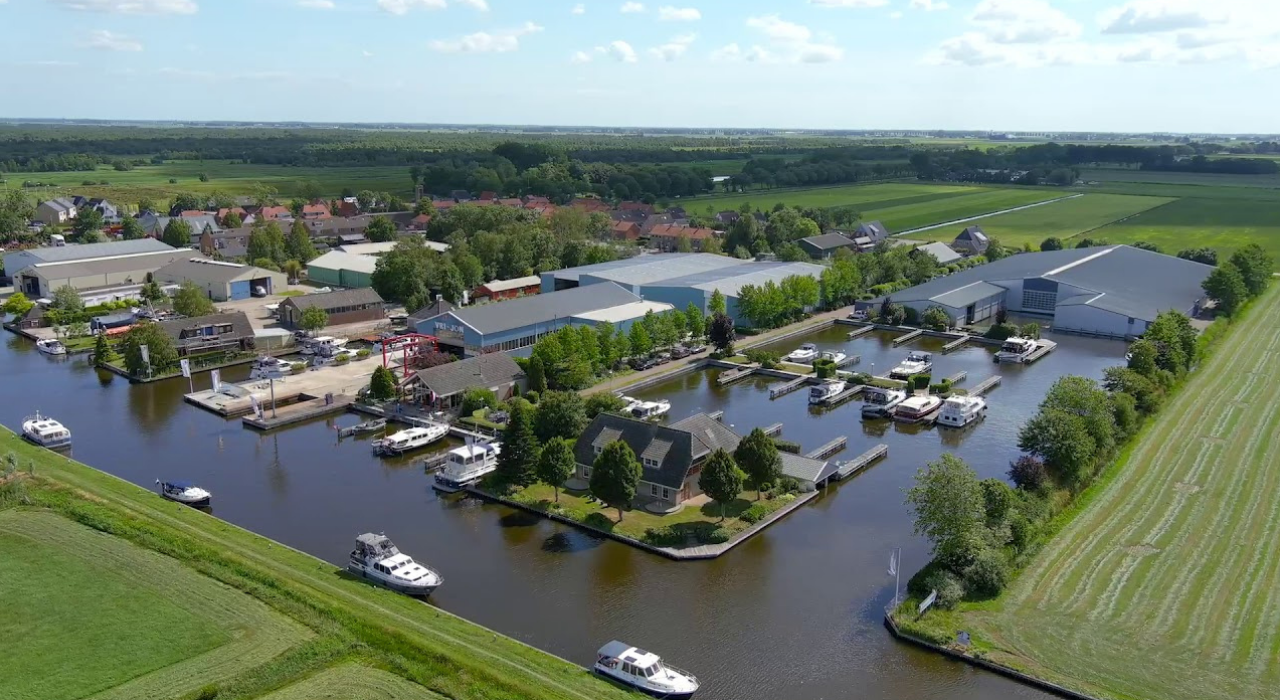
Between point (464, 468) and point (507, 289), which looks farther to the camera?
point (507, 289)

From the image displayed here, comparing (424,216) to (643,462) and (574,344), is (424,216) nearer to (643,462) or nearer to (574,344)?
(574,344)

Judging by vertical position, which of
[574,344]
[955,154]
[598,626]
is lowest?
[598,626]

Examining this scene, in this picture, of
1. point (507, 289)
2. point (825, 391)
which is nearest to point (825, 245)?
point (507, 289)

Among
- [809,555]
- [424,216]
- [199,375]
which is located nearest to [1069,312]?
[809,555]

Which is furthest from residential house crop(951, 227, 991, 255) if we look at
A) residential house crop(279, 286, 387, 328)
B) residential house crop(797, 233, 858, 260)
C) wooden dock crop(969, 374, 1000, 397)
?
residential house crop(279, 286, 387, 328)

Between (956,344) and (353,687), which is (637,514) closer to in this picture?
(353,687)

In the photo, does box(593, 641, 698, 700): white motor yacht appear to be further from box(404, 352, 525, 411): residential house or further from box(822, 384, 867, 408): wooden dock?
box(822, 384, 867, 408): wooden dock
